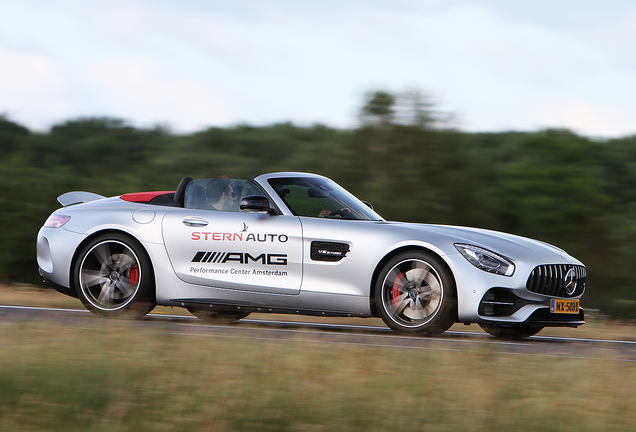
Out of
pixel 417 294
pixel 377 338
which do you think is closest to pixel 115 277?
pixel 377 338

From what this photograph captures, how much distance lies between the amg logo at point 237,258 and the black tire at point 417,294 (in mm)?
923

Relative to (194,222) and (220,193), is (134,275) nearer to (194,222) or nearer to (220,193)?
(194,222)

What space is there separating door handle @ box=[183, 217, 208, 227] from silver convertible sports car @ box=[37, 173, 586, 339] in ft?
0.04

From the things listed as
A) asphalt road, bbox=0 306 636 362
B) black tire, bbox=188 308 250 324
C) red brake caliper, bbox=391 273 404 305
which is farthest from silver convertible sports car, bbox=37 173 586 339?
black tire, bbox=188 308 250 324

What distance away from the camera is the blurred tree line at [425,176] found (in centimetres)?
2762

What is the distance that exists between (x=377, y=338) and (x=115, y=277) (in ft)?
8.66

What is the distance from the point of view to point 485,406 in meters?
4.01

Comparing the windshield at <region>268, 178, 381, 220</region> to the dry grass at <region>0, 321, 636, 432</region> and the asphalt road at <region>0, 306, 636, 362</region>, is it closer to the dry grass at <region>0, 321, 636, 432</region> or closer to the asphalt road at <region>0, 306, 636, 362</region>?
the asphalt road at <region>0, 306, 636, 362</region>

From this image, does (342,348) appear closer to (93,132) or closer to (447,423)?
(447,423)

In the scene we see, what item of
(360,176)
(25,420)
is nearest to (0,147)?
(360,176)

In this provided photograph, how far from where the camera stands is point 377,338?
21.0ft

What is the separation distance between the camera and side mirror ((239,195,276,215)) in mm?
6887

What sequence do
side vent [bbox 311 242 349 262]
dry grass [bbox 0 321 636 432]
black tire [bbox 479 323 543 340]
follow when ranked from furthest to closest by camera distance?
black tire [bbox 479 323 543 340]
side vent [bbox 311 242 349 262]
dry grass [bbox 0 321 636 432]

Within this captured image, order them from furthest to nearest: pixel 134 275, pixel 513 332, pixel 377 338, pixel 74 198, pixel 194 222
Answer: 1. pixel 74 198
2. pixel 513 332
3. pixel 134 275
4. pixel 194 222
5. pixel 377 338
